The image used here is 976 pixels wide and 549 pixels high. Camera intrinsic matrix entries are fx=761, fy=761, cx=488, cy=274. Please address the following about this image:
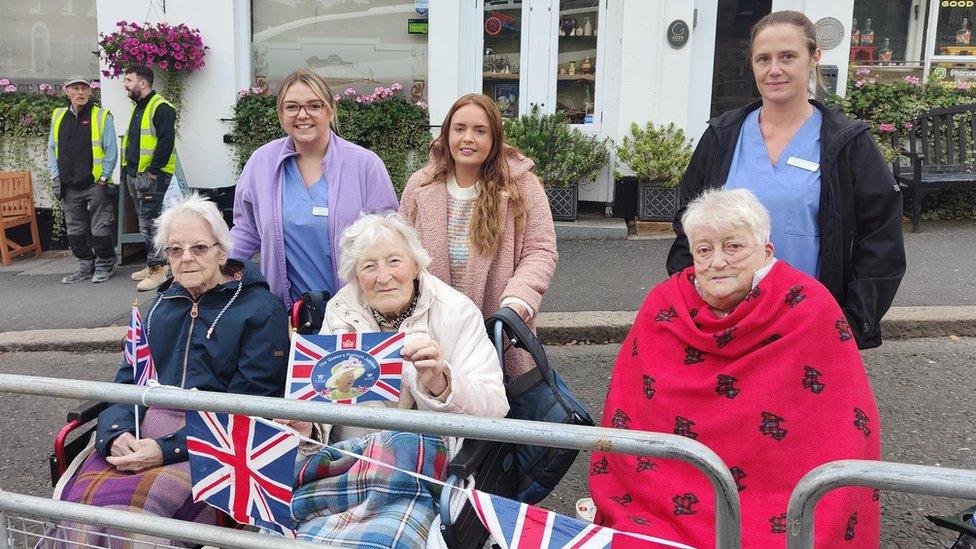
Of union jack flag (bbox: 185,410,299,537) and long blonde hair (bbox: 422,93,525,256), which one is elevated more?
long blonde hair (bbox: 422,93,525,256)

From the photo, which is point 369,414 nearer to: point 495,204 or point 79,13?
point 495,204

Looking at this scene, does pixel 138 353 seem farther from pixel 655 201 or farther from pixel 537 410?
pixel 655 201

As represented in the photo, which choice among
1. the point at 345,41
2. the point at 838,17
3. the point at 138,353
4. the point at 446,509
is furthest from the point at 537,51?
the point at 446,509

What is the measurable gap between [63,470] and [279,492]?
1124 mm

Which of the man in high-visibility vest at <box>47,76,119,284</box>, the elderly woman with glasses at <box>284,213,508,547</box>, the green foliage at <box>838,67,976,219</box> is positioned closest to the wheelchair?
the elderly woman with glasses at <box>284,213,508,547</box>

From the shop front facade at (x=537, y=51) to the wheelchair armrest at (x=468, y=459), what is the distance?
6581 mm

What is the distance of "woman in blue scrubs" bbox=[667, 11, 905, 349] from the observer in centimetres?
268

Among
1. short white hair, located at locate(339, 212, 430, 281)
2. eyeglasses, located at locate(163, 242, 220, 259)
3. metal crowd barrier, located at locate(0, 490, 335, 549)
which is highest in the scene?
short white hair, located at locate(339, 212, 430, 281)

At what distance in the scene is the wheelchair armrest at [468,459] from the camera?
7.07 ft

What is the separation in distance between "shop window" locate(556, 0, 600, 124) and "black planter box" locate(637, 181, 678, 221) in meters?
1.16

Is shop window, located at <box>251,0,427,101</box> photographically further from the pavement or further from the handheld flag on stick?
the handheld flag on stick

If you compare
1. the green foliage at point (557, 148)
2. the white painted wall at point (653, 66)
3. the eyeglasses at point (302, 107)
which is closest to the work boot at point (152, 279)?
the green foliage at point (557, 148)

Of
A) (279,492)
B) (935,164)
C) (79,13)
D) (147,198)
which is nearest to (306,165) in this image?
(279,492)

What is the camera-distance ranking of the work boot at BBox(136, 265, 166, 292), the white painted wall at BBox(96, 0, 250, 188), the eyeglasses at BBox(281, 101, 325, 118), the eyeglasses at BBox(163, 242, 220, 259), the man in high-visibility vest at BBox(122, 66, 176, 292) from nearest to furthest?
the eyeglasses at BBox(163, 242, 220, 259), the eyeglasses at BBox(281, 101, 325, 118), the work boot at BBox(136, 265, 166, 292), the man in high-visibility vest at BBox(122, 66, 176, 292), the white painted wall at BBox(96, 0, 250, 188)
